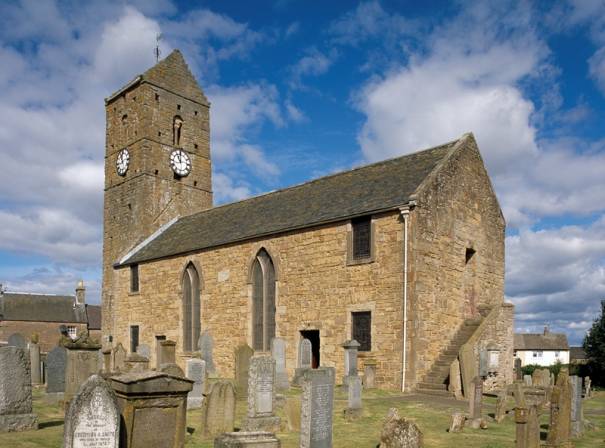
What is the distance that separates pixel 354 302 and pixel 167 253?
1254 centimetres

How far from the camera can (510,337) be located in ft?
71.3

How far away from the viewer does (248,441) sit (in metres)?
7.68

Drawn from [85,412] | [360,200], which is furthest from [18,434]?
[360,200]

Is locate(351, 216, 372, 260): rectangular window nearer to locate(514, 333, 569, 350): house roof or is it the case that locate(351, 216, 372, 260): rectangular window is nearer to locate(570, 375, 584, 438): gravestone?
locate(570, 375, 584, 438): gravestone

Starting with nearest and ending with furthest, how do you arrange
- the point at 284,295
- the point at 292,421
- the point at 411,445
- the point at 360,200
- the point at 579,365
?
1. the point at 411,445
2. the point at 292,421
3. the point at 360,200
4. the point at 284,295
5. the point at 579,365

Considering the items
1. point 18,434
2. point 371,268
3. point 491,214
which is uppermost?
point 491,214

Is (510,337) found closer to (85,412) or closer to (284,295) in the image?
(284,295)

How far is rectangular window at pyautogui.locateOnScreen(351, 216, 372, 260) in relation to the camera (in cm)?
2103

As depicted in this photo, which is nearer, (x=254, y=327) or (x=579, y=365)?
(x=254, y=327)

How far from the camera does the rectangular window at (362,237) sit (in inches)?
828

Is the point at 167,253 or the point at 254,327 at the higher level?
the point at 167,253

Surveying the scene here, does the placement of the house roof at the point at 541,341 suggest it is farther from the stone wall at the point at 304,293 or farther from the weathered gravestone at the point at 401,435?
the weathered gravestone at the point at 401,435

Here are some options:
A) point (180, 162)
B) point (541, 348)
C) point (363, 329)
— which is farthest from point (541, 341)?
point (363, 329)

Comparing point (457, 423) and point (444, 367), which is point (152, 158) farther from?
point (457, 423)
